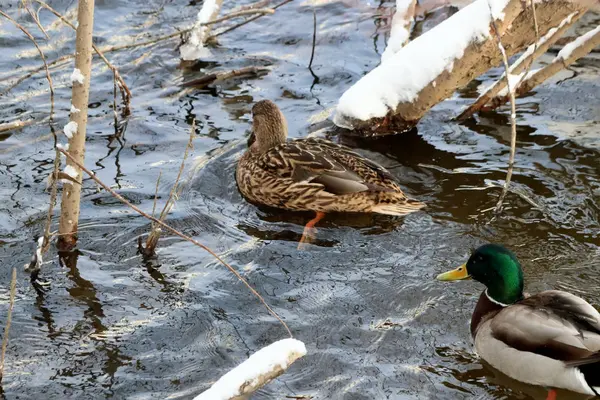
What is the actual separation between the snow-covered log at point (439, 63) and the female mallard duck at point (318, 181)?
1039 millimetres

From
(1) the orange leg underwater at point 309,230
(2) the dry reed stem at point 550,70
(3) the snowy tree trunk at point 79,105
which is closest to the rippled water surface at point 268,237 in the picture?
(1) the orange leg underwater at point 309,230

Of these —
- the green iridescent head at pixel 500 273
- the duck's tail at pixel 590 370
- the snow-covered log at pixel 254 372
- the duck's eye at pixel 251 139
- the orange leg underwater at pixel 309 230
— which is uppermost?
the snow-covered log at pixel 254 372

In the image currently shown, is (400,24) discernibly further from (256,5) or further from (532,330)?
(532,330)

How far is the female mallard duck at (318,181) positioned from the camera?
7328mm

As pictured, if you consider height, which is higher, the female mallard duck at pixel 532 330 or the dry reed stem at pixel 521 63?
the dry reed stem at pixel 521 63

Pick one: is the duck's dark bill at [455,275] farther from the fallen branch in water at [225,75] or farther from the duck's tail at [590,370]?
the fallen branch in water at [225,75]

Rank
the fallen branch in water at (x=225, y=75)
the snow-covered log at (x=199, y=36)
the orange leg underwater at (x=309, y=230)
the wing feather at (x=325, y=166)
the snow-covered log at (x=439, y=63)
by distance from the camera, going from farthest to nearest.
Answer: the snow-covered log at (x=199, y=36) < the fallen branch in water at (x=225, y=75) < the snow-covered log at (x=439, y=63) < the wing feather at (x=325, y=166) < the orange leg underwater at (x=309, y=230)

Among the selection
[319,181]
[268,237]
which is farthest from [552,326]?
[319,181]

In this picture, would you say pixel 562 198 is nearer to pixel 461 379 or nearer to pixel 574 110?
pixel 574 110

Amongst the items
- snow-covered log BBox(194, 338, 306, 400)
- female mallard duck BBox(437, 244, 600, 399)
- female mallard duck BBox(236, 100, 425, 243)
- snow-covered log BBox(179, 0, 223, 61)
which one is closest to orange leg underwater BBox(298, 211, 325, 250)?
female mallard duck BBox(236, 100, 425, 243)

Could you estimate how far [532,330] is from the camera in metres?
5.33

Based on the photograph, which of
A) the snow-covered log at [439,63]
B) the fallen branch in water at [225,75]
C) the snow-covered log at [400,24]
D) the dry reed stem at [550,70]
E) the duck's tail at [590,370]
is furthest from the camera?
the fallen branch in water at [225,75]

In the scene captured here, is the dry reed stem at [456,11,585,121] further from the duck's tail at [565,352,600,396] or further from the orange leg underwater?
the duck's tail at [565,352,600,396]

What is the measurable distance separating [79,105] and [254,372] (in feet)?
9.31
